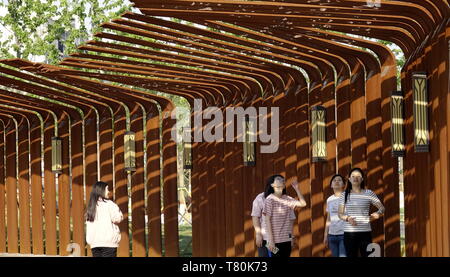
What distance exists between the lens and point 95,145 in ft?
57.3

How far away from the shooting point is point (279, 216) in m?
10.1

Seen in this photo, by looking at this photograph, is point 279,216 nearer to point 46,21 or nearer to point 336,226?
point 336,226

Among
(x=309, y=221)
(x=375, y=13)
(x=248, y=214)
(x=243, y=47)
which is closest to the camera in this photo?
(x=375, y=13)

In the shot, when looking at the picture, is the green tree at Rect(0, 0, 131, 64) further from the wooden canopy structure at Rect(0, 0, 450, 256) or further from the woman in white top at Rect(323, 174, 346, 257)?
the woman in white top at Rect(323, 174, 346, 257)

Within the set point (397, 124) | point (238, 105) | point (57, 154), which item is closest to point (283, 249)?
point (397, 124)

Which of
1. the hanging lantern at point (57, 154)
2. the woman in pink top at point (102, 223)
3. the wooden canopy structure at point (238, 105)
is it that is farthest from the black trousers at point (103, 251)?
the hanging lantern at point (57, 154)

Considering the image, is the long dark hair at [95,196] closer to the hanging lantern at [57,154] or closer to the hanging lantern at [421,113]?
the hanging lantern at [421,113]

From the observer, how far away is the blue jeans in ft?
34.3

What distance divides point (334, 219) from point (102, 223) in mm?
2451

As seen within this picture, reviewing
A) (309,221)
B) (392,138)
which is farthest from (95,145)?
(392,138)

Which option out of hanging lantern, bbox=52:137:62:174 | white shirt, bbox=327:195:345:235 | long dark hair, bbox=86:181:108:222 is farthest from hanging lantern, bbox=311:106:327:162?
hanging lantern, bbox=52:137:62:174

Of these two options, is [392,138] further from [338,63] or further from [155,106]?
[155,106]

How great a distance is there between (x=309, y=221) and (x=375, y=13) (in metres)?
4.66

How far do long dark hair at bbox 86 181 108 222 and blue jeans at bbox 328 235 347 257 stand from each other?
246cm
